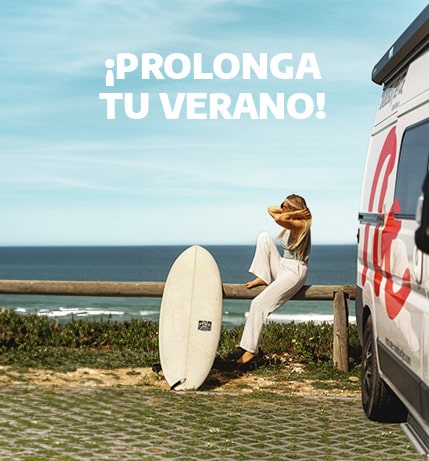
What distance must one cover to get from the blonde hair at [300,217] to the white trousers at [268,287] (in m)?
0.19

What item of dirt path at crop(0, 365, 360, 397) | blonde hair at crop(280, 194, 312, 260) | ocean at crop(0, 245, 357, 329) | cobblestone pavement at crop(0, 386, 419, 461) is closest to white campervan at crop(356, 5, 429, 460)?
cobblestone pavement at crop(0, 386, 419, 461)

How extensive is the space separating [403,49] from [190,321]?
13.8 ft

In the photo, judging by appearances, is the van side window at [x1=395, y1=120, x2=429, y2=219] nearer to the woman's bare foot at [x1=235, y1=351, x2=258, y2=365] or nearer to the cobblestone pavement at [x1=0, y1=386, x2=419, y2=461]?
the cobblestone pavement at [x1=0, y1=386, x2=419, y2=461]

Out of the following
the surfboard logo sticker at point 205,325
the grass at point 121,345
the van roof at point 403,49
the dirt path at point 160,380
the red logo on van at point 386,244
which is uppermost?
the van roof at point 403,49

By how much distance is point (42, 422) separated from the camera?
7145mm

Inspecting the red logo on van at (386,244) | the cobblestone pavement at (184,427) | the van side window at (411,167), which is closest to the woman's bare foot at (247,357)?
the cobblestone pavement at (184,427)

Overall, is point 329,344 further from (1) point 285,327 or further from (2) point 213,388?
(2) point 213,388

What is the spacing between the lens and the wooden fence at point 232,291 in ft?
31.9

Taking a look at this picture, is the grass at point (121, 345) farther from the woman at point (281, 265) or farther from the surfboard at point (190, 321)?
the surfboard at point (190, 321)

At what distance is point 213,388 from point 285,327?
9.16ft

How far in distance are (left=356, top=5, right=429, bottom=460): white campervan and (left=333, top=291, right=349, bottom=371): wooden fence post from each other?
1.52 m

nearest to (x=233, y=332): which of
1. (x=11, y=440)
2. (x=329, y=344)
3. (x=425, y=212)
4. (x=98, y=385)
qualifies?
(x=329, y=344)

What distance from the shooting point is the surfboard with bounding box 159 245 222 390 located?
356 inches

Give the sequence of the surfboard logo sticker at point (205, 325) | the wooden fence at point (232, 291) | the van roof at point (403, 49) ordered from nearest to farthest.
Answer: the van roof at point (403, 49)
the surfboard logo sticker at point (205, 325)
the wooden fence at point (232, 291)
